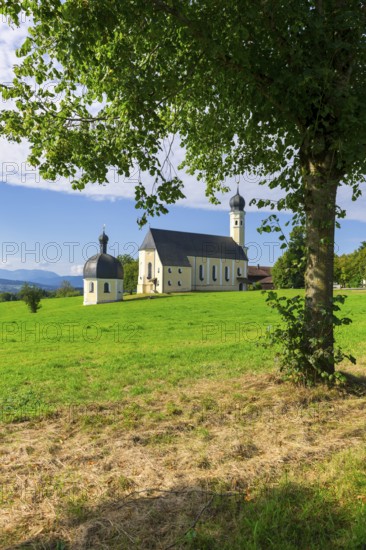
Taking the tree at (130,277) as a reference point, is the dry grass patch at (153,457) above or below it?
below

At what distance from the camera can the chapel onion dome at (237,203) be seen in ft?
296

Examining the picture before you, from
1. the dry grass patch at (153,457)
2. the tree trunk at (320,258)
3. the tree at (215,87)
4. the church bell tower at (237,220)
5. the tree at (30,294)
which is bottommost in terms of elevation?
the dry grass patch at (153,457)

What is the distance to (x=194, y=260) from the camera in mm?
81312

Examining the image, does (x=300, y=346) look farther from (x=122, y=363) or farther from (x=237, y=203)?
(x=237, y=203)

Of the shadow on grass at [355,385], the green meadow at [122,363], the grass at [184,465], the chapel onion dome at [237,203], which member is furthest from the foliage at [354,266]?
the grass at [184,465]

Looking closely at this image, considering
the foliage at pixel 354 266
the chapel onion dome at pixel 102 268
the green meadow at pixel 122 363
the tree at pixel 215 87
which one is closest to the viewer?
the tree at pixel 215 87

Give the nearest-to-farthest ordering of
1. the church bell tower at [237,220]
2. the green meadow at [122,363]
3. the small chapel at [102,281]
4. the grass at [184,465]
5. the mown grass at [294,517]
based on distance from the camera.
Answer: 1. the mown grass at [294,517]
2. the grass at [184,465]
3. the green meadow at [122,363]
4. the small chapel at [102,281]
5. the church bell tower at [237,220]

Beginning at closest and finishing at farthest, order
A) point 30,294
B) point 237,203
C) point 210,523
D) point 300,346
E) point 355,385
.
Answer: point 210,523 → point 300,346 → point 355,385 → point 30,294 → point 237,203

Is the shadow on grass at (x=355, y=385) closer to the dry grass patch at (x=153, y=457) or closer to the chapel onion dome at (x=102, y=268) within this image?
the dry grass patch at (x=153, y=457)

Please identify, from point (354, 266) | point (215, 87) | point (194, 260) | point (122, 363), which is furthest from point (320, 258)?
point (194, 260)

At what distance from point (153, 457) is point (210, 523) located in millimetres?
1359

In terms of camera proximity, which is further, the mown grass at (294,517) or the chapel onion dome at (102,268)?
the chapel onion dome at (102,268)

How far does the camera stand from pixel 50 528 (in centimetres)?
314

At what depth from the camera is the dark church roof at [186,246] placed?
76.5 m
